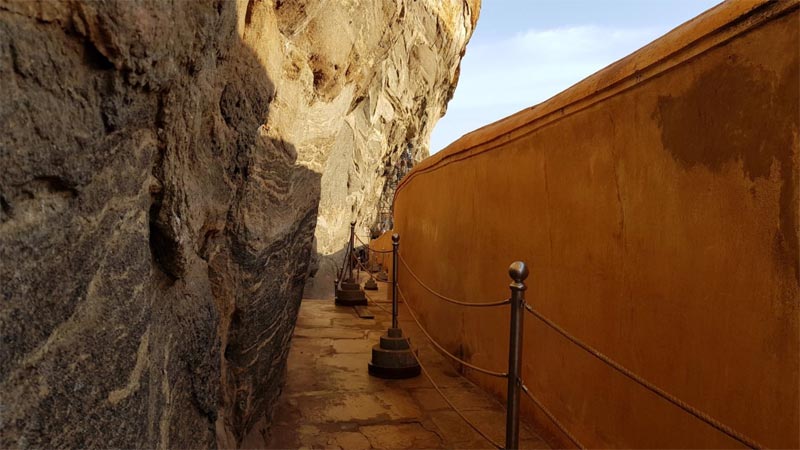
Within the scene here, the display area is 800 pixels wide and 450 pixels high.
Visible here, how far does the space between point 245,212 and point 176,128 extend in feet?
3.54

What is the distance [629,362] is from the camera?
2488mm

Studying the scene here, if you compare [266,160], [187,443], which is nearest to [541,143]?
[266,160]

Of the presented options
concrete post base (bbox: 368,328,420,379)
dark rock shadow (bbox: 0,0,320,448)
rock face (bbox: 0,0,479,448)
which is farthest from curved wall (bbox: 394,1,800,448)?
dark rock shadow (bbox: 0,0,320,448)

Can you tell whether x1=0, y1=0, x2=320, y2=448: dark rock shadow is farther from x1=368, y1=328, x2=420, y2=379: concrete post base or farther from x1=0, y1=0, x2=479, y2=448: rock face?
x1=368, y1=328, x2=420, y2=379: concrete post base

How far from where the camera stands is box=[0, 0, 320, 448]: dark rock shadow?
41.9 inches

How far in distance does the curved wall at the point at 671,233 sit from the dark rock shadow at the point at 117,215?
181 cm

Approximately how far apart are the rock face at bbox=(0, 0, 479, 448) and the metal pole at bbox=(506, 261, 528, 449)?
49.5 inches

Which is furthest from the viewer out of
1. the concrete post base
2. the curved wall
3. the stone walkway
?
the concrete post base

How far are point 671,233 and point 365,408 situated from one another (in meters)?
2.54

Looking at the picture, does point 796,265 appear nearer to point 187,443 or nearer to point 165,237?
point 165,237

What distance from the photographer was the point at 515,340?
→ 86.7 inches

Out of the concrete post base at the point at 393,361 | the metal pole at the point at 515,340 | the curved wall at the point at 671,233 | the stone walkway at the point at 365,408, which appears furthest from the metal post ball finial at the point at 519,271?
the concrete post base at the point at 393,361

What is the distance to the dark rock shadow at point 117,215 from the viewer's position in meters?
1.06

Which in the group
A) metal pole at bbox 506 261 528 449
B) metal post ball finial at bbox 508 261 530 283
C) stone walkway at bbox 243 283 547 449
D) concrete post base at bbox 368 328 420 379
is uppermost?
metal post ball finial at bbox 508 261 530 283
